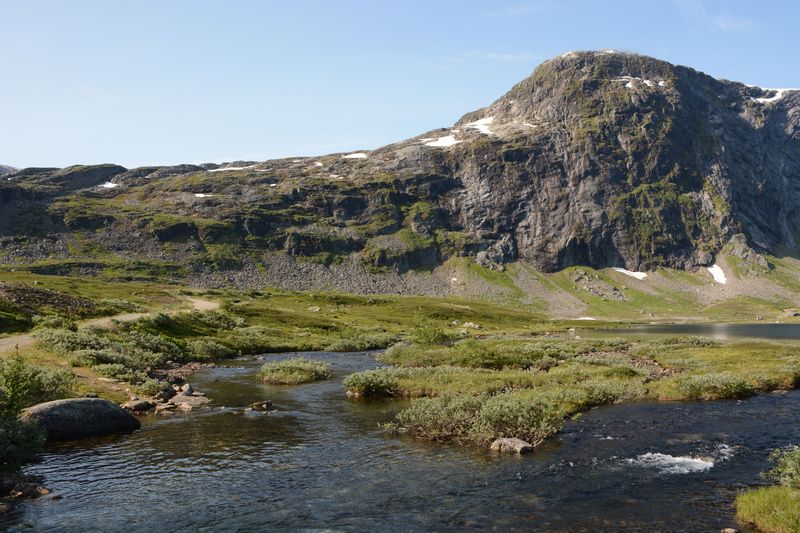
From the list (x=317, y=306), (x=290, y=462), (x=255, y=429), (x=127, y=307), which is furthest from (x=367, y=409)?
(x=317, y=306)

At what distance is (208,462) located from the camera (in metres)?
24.9

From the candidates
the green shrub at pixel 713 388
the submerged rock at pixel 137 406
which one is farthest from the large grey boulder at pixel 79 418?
the green shrub at pixel 713 388

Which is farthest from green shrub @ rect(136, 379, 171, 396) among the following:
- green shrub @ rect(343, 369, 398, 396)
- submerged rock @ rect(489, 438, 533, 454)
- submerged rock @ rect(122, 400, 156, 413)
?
submerged rock @ rect(489, 438, 533, 454)

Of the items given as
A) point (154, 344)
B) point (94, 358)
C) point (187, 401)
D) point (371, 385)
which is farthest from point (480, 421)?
point (154, 344)

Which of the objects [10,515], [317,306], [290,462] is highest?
[10,515]

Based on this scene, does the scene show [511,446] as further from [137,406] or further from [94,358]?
[94,358]

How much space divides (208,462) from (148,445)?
4919 millimetres

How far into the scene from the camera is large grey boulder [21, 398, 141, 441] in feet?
89.4

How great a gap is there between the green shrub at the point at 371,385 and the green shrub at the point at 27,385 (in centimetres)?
2054

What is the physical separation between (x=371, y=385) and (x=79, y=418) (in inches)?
843

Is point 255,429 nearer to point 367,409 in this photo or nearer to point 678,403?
point 367,409

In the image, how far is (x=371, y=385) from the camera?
140ft

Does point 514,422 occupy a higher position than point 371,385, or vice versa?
point 514,422

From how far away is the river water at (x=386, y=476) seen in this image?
18469mm
